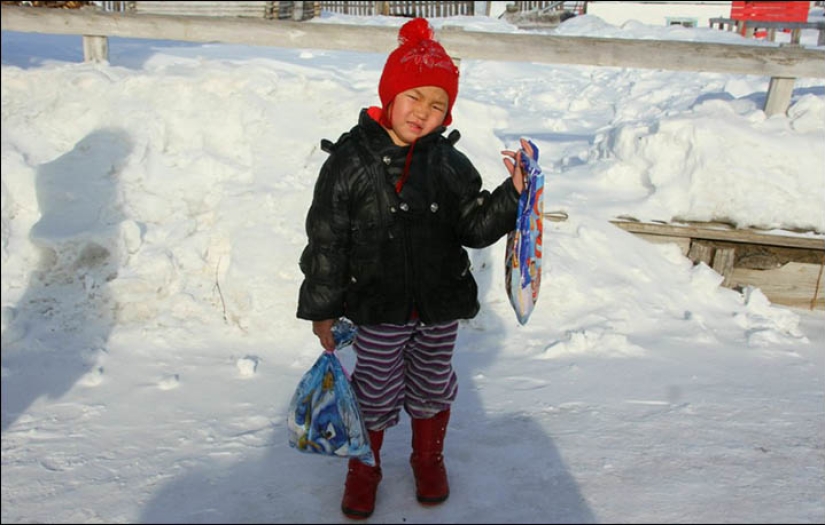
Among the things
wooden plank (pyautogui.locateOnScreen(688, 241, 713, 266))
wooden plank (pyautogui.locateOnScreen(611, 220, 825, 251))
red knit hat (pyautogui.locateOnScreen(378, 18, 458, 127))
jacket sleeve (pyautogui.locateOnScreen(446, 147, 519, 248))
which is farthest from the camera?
wooden plank (pyautogui.locateOnScreen(688, 241, 713, 266))

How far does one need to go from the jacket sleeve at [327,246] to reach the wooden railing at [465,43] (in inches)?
146

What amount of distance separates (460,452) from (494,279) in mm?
1855

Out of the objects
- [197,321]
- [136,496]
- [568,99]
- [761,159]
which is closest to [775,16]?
[568,99]

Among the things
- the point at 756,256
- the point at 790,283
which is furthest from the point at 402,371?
the point at 790,283

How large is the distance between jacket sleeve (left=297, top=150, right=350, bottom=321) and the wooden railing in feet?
12.2

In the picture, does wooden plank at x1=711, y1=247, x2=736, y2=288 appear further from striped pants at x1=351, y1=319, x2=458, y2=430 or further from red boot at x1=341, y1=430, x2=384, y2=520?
red boot at x1=341, y1=430, x2=384, y2=520

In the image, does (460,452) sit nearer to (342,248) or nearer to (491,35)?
(342,248)

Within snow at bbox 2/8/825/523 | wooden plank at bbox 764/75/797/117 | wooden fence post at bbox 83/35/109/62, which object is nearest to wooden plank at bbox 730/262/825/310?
snow at bbox 2/8/825/523

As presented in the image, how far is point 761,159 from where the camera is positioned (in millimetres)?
5500

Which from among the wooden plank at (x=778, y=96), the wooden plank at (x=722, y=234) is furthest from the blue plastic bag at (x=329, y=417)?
the wooden plank at (x=778, y=96)

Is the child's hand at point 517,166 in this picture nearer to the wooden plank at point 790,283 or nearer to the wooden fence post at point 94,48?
the wooden plank at point 790,283

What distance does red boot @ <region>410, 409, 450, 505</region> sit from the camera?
2.81m

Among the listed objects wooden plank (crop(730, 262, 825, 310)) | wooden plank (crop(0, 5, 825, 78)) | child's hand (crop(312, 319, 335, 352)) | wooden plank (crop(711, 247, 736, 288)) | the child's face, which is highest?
wooden plank (crop(0, 5, 825, 78))

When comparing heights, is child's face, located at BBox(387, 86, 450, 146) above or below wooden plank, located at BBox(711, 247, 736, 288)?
above
